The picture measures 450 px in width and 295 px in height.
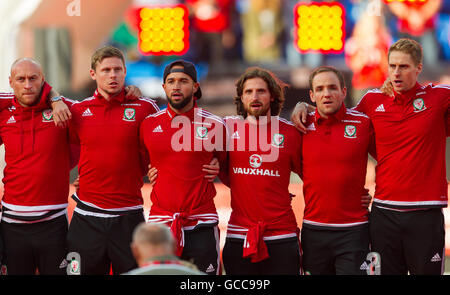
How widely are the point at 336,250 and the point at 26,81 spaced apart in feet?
7.67

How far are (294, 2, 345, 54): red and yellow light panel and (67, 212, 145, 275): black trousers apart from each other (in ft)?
16.3

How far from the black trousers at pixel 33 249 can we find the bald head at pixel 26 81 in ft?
2.75

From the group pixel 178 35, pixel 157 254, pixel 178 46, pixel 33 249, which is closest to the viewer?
pixel 157 254

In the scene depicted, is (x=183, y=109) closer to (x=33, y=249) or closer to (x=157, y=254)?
(x=33, y=249)

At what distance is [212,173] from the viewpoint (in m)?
4.46

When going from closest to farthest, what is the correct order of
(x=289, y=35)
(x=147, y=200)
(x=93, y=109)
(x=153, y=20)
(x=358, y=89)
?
(x=93, y=109) < (x=147, y=200) < (x=153, y=20) < (x=358, y=89) < (x=289, y=35)

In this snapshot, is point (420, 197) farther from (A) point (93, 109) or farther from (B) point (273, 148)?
(A) point (93, 109)

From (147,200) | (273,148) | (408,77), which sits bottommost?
(147,200)

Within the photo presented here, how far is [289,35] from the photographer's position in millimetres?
15625

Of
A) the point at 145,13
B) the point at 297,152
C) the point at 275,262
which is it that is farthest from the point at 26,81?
the point at 145,13
